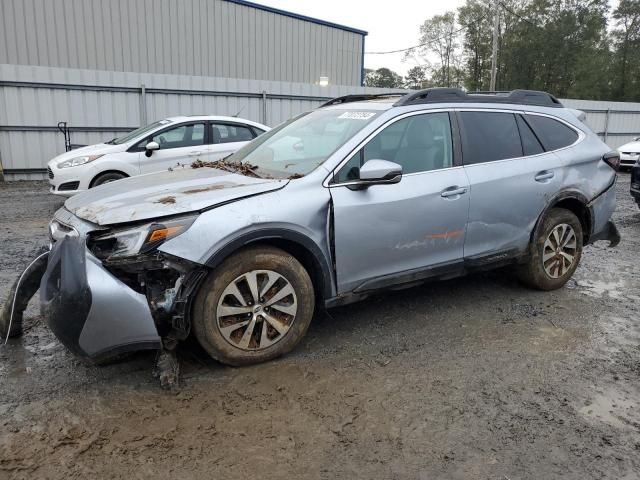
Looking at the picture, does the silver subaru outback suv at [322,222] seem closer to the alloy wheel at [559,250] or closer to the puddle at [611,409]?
the alloy wheel at [559,250]

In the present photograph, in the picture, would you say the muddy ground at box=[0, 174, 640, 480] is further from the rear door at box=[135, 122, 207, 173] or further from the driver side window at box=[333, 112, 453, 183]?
the rear door at box=[135, 122, 207, 173]

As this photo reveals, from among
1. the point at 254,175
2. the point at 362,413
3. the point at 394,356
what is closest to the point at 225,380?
the point at 362,413

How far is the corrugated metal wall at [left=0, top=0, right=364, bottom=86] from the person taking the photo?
1689 centimetres

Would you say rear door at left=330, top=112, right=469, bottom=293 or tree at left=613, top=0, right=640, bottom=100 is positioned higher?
tree at left=613, top=0, right=640, bottom=100

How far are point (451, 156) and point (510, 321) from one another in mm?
1439

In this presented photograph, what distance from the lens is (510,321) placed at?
174 inches

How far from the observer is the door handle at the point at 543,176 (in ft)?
15.3

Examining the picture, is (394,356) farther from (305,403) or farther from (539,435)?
(539,435)

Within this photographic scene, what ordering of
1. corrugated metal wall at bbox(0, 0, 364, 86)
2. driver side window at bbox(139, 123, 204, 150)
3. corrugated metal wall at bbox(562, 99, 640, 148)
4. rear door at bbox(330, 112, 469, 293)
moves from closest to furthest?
1. rear door at bbox(330, 112, 469, 293)
2. driver side window at bbox(139, 123, 204, 150)
3. corrugated metal wall at bbox(0, 0, 364, 86)
4. corrugated metal wall at bbox(562, 99, 640, 148)

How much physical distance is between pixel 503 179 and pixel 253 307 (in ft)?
7.82

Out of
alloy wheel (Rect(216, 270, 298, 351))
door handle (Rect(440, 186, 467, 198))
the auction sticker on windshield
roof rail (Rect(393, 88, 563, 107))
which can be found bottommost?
alloy wheel (Rect(216, 270, 298, 351))

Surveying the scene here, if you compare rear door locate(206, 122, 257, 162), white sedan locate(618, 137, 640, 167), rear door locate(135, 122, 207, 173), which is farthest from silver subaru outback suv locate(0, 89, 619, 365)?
white sedan locate(618, 137, 640, 167)

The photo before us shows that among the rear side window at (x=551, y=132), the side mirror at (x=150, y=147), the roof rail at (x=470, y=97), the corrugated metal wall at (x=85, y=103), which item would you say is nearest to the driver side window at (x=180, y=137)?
the side mirror at (x=150, y=147)

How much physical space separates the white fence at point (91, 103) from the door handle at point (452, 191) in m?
11.1
